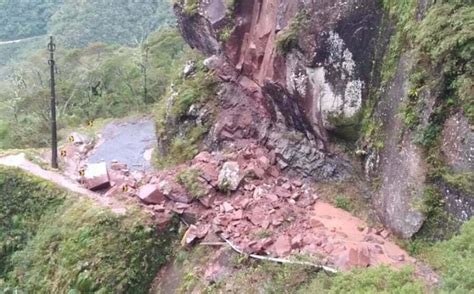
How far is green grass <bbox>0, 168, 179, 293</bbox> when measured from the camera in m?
11.5

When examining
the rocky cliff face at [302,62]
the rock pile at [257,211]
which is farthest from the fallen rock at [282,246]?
the rocky cliff face at [302,62]

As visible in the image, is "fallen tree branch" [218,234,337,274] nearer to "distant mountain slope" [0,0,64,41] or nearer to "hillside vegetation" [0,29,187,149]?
"hillside vegetation" [0,29,187,149]

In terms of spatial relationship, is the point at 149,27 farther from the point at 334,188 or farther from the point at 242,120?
the point at 334,188

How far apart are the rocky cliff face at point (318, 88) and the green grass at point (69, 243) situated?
3.73 metres

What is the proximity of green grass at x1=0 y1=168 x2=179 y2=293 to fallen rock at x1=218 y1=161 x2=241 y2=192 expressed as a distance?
158 centimetres

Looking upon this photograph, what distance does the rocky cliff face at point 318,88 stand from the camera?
398 inches

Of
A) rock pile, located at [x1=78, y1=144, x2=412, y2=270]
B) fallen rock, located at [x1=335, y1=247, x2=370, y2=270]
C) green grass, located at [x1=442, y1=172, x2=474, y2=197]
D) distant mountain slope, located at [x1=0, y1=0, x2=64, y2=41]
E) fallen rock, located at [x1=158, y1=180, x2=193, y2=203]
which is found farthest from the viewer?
distant mountain slope, located at [x1=0, y1=0, x2=64, y2=41]

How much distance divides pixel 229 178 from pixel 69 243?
12.8 ft

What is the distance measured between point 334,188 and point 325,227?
57.3 inches

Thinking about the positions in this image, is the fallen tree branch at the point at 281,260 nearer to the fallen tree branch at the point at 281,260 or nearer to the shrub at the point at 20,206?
the fallen tree branch at the point at 281,260

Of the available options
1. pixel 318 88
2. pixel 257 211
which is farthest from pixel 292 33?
pixel 257 211

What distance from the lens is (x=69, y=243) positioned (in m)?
12.2

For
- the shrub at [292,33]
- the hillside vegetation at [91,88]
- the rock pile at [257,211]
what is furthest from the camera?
the hillside vegetation at [91,88]

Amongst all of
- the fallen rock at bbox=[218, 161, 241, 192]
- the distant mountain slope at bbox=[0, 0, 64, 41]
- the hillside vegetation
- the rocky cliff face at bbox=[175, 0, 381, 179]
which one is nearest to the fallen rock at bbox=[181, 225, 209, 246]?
the fallen rock at bbox=[218, 161, 241, 192]
